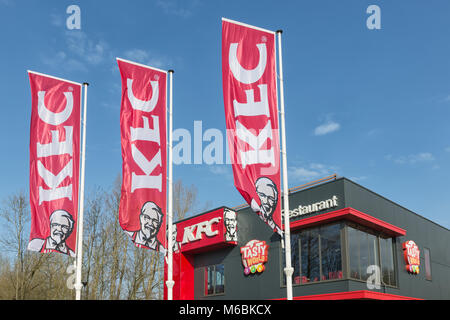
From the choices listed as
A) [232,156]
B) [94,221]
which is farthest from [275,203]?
[94,221]

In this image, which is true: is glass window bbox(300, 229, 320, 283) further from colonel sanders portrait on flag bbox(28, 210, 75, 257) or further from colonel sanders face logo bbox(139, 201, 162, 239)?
colonel sanders portrait on flag bbox(28, 210, 75, 257)

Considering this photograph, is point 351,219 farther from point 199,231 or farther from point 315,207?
point 199,231

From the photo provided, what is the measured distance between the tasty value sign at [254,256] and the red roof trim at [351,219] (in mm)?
2427

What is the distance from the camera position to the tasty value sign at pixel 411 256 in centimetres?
2380

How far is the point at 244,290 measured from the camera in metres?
25.0

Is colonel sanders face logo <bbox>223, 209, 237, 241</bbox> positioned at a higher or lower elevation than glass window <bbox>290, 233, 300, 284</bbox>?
higher

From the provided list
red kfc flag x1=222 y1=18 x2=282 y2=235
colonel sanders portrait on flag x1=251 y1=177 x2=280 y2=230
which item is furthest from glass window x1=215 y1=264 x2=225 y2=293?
colonel sanders portrait on flag x1=251 y1=177 x2=280 y2=230

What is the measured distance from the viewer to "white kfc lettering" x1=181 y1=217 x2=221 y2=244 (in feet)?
86.4

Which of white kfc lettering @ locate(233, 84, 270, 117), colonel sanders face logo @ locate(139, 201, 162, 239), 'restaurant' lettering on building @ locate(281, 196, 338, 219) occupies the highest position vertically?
white kfc lettering @ locate(233, 84, 270, 117)

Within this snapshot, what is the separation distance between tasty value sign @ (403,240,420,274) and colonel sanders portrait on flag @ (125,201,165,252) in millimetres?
12993

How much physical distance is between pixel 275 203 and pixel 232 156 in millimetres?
1808

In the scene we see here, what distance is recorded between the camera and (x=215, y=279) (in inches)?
1070

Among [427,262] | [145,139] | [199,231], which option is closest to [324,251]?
[427,262]
